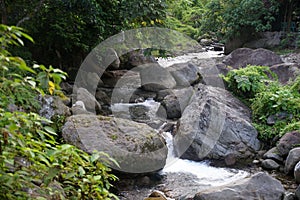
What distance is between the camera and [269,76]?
907 cm

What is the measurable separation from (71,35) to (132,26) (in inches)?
71.3

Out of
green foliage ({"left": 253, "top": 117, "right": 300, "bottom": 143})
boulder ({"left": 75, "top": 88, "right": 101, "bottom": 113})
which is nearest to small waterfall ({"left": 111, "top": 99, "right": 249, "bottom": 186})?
green foliage ({"left": 253, "top": 117, "right": 300, "bottom": 143})

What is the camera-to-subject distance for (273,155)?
244 inches

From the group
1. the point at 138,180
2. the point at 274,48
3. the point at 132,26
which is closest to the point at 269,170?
the point at 138,180

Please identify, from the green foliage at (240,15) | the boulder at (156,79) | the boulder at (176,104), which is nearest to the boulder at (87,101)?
the boulder at (176,104)

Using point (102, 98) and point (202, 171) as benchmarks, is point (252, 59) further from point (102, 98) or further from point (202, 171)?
point (202, 171)

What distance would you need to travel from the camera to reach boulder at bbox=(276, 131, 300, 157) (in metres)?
6.07

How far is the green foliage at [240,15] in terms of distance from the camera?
54.1ft

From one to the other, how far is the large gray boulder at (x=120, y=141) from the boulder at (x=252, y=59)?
6192mm

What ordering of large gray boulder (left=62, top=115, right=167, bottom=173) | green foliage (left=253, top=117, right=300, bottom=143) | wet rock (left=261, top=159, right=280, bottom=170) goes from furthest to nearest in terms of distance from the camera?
green foliage (left=253, top=117, right=300, bottom=143) < wet rock (left=261, top=159, right=280, bottom=170) < large gray boulder (left=62, top=115, right=167, bottom=173)

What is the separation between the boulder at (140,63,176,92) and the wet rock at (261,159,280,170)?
5.31 meters

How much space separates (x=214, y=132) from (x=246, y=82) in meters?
1.97

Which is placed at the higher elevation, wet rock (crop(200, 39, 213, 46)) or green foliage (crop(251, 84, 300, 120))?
wet rock (crop(200, 39, 213, 46))

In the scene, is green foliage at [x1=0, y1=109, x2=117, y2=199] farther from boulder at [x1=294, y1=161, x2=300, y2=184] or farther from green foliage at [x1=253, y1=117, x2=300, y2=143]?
green foliage at [x1=253, y1=117, x2=300, y2=143]
